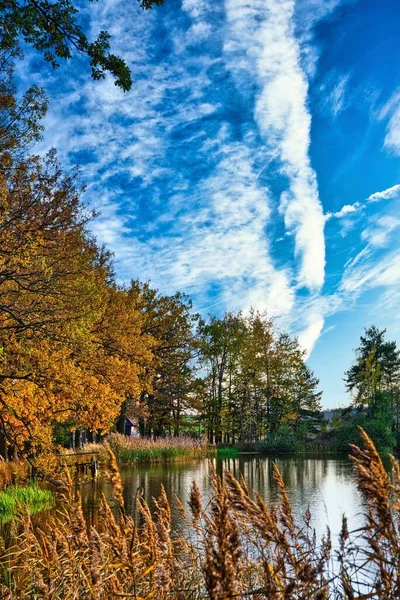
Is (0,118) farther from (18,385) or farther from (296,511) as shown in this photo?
(296,511)

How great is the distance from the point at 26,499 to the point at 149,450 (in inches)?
635

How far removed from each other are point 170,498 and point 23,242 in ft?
29.2

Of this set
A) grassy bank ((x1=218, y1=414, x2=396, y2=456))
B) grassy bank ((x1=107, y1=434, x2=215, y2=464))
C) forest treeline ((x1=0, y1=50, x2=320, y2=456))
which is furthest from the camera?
grassy bank ((x1=218, y1=414, x2=396, y2=456))

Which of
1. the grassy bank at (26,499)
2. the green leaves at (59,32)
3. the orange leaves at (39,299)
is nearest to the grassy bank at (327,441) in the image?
the grassy bank at (26,499)

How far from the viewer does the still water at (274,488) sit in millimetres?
12281

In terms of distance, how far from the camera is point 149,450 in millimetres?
30391

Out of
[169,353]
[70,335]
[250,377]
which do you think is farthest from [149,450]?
[250,377]

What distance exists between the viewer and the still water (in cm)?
1228

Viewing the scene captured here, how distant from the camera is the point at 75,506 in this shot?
311 centimetres

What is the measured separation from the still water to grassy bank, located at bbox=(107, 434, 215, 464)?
227 centimetres

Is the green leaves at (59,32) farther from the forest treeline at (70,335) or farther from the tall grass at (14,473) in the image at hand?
the tall grass at (14,473)

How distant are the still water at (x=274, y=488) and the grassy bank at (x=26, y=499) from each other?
118 centimetres

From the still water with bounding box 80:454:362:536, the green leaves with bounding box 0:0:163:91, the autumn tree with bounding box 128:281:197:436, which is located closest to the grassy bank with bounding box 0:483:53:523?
the still water with bounding box 80:454:362:536

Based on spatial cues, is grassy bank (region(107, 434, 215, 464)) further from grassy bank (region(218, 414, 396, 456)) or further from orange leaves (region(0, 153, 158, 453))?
orange leaves (region(0, 153, 158, 453))
